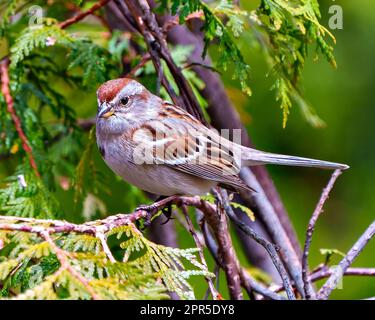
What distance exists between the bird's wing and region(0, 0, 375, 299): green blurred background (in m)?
0.99

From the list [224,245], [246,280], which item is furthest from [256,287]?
[224,245]

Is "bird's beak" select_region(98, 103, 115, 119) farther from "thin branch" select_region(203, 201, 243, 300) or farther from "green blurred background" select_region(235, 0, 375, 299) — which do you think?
"green blurred background" select_region(235, 0, 375, 299)

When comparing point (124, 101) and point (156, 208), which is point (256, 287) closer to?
point (156, 208)

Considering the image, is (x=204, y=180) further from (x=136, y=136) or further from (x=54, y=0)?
(x=54, y=0)

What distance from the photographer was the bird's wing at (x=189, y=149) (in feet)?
9.57

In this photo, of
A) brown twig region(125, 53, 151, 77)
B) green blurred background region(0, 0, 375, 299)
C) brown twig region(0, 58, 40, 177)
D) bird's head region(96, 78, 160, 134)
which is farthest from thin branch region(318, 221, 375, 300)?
green blurred background region(0, 0, 375, 299)

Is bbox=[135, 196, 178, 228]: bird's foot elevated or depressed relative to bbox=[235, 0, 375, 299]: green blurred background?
elevated

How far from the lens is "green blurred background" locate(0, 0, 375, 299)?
13.5 ft

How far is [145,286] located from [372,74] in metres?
2.95

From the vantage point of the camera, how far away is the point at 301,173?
4.33 meters

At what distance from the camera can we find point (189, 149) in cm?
302

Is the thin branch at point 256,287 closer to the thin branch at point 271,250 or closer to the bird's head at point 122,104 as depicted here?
the thin branch at point 271,250

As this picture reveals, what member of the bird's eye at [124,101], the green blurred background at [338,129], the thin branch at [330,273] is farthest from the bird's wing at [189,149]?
the green blurred background at [338,129]

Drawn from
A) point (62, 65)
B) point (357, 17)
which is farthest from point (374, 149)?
point (62, 65)
